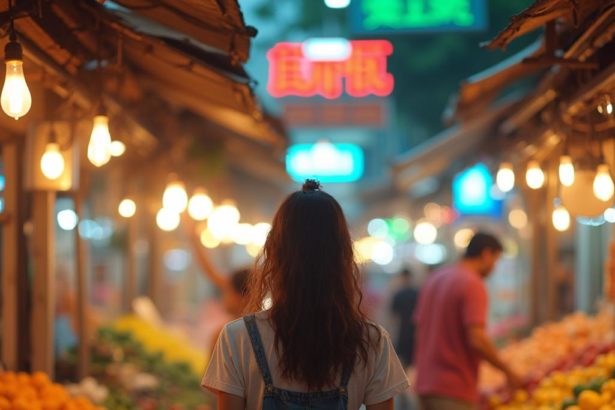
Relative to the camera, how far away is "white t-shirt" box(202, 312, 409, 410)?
3.25m

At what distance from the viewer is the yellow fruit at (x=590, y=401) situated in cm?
538

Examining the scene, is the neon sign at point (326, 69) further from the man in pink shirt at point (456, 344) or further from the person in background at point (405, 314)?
the man in pink shirt at point (456, 344)

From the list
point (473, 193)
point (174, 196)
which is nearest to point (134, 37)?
point (174, 196)

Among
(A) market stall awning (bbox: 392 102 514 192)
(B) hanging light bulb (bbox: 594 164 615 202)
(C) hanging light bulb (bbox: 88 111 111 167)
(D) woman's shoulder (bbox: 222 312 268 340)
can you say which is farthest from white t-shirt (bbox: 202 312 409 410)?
(A) market stall awning (bbox: 392 102 514 192)

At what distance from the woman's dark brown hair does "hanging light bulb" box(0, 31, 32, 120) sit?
43.6 inches

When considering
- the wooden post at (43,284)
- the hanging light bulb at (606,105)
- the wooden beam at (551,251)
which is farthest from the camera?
the wooden beam at (551,251)

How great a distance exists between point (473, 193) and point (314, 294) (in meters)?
10.9

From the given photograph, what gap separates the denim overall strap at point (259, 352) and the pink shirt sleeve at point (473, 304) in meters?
3.56

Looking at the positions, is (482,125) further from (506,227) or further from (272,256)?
(506,227)

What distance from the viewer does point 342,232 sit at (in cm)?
328

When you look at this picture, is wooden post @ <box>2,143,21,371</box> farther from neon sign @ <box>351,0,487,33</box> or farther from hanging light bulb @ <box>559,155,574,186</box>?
neon sign @ <box>351,0,487,33</box>

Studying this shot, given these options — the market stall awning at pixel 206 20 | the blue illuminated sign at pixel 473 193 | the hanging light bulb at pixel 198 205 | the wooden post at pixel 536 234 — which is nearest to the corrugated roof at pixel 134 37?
the market stall awning at pixel 206 20

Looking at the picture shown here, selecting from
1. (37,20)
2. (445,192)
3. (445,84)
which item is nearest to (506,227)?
(445,192)

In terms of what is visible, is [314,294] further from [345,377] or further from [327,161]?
[327,161]
